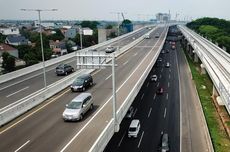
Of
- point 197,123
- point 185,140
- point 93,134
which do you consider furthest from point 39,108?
point 197,123

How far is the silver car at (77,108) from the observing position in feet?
88.4

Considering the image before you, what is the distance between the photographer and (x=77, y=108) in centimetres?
2758

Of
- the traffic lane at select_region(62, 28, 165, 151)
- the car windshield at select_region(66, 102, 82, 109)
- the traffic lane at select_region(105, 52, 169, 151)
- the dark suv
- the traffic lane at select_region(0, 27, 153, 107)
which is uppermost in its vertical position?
the car windshield at select_region(66, 102, 82, 109)

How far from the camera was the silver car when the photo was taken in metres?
27.0

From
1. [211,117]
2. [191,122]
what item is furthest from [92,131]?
[211,117]

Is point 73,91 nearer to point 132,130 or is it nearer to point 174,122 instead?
point 132,130

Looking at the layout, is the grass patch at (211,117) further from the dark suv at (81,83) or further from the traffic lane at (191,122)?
the dark suv at (81,83)

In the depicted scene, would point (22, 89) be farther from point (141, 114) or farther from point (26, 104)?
point (141, 114)

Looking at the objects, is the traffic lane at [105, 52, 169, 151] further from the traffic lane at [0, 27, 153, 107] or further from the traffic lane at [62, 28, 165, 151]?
the traffic lane at [0, 27, 153, 107]

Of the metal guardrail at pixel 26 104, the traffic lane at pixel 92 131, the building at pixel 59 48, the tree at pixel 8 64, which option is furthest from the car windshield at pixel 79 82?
the building at pixel 59 48

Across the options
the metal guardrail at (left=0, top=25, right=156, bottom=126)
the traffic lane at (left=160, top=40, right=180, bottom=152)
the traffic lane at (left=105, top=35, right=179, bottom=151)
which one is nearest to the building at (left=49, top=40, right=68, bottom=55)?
the traffic lane at (left=160, top=40, right=180, bottom=152)

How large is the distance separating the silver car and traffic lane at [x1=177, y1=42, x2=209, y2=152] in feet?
36.8

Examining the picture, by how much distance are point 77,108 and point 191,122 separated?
1835 centimetres

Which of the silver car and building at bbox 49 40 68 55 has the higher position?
the silver car
